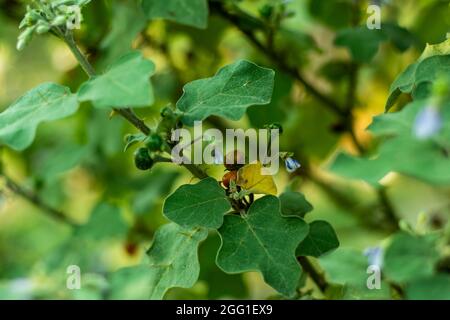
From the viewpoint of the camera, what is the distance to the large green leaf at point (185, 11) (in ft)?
4.37

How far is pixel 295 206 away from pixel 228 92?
0.22m

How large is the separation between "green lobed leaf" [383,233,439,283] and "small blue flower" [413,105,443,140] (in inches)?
4.4

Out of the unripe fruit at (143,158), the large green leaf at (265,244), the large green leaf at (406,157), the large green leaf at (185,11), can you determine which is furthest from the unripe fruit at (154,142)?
the large green leaf at (185,11)

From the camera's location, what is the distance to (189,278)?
1.01 m

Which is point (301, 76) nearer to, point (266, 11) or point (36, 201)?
point (266, 11)

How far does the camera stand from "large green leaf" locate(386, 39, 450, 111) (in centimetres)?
96

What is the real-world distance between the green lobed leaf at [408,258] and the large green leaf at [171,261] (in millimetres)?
314

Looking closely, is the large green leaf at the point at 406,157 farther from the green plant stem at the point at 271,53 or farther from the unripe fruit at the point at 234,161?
the green plant stem at the point at 271,53

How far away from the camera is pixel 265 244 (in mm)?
997

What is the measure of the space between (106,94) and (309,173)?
133 cm

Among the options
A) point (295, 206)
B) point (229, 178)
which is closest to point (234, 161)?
point (229, 178)

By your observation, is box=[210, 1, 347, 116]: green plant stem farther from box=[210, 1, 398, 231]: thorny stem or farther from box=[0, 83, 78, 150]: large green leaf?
box=[0, 83, 78, 150]: large green leaf

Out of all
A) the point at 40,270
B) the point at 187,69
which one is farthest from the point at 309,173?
the point at 40,270
